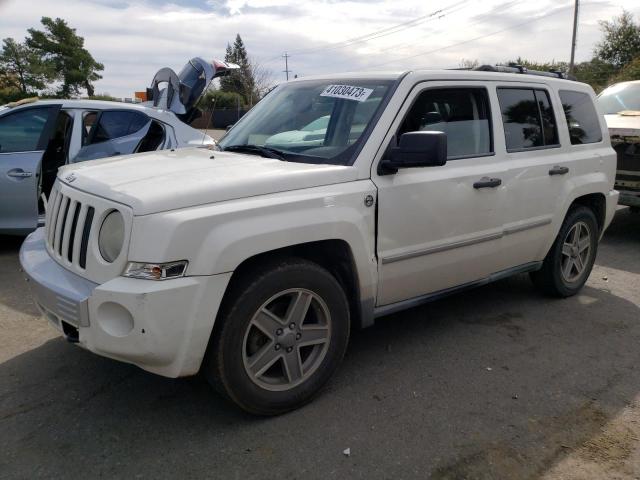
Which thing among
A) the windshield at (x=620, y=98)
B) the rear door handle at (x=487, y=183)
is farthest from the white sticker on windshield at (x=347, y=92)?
the windshield at (x=620, y=98)

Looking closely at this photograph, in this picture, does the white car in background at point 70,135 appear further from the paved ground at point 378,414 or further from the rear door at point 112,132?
the paved ground at point 378,414

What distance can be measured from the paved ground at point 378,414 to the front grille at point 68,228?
860 millimetres

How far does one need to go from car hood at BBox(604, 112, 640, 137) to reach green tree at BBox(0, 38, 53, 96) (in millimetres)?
43906

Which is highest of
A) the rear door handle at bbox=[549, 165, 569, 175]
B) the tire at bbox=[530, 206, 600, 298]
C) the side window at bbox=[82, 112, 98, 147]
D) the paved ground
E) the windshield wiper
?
the side window at bbox=[82, 112, 98, 147]

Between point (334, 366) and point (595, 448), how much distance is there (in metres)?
1.41

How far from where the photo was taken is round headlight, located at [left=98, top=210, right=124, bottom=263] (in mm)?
2648

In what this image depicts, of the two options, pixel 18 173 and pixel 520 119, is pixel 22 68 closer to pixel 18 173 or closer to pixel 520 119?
pixel 18 173

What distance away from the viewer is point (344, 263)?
3.25m

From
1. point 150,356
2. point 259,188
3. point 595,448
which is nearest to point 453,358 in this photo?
point 595,448

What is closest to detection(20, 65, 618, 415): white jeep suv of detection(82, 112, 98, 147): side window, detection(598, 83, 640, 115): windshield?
detection(82, 112, 98, 147): side window

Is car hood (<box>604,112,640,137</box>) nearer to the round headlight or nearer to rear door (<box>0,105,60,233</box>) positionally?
the round headlight

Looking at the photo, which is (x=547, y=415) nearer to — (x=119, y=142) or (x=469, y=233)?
(x=469, y=233)

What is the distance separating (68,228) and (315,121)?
1.66 meters

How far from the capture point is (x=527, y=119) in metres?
4.35
